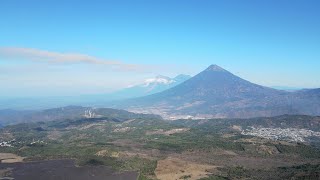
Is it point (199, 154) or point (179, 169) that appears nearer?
point (179, 169)

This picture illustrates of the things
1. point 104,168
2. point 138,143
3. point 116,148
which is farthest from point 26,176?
point 138,143

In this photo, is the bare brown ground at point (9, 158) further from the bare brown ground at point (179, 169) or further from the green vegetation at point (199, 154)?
the bare brown ground at point (179, 169)

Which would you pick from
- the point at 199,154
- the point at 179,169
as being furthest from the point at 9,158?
the point at 199,154

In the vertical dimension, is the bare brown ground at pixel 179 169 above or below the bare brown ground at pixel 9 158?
below

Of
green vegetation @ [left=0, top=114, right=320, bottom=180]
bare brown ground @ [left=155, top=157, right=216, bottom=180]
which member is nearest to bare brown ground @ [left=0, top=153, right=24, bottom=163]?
green vegetation @ [left=0, top=114, right=320, bottom=180]

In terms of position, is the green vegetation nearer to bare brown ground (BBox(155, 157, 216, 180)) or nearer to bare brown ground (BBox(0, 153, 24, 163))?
bare brown ground (BBox(155, 157, 216, 180))

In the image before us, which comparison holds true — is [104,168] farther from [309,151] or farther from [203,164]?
[309,151]

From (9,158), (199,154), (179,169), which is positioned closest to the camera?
(179,169)

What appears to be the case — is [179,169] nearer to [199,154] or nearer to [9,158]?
[199,154]

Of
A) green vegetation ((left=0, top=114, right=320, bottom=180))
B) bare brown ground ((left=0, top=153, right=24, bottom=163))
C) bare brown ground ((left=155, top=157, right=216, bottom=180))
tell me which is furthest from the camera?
bare brown ground ((left=0, top=153, right=24, bottom=163))

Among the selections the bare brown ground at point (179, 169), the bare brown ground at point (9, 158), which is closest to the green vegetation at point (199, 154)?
the bare brown ground at point (179, 169)

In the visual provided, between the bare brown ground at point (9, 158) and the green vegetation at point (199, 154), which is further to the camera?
the bare brown ground at point (9, 158)
